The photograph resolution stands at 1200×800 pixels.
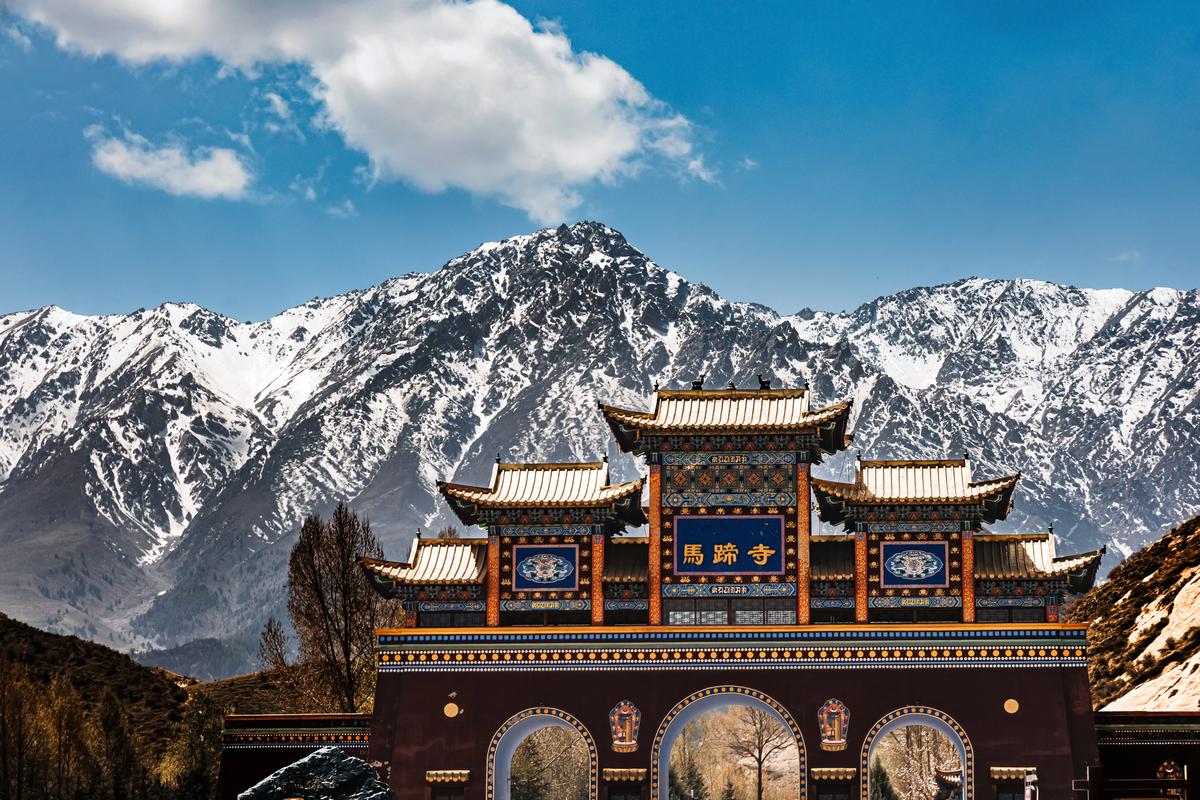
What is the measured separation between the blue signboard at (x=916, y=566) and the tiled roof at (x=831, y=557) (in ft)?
4.03

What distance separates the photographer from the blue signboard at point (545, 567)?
5356 centimetres

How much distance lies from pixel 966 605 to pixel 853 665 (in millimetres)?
4134

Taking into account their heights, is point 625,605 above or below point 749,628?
above

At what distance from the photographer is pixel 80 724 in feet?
205

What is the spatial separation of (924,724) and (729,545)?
8420 mm

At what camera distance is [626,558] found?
2151 inches

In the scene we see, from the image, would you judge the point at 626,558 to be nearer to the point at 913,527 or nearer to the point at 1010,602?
the point at 913,527

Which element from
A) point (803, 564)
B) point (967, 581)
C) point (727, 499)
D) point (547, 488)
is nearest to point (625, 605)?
point (547, 488)

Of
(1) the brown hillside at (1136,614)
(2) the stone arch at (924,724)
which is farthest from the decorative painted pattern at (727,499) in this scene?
(1) the brown hillside at (1136,614)

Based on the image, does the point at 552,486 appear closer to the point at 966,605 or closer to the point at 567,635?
the point at 567,635

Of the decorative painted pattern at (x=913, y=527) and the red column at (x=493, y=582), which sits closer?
the decorative painted pattern at (x=913, y=527)

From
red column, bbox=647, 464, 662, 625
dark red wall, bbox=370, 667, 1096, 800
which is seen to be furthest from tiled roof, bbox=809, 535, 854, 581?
red column, bbox=647, 464, 662, 625

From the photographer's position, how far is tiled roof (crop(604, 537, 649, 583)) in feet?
177

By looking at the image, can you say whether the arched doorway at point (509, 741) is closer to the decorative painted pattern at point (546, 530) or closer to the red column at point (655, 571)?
the red column at point (655, 571)
